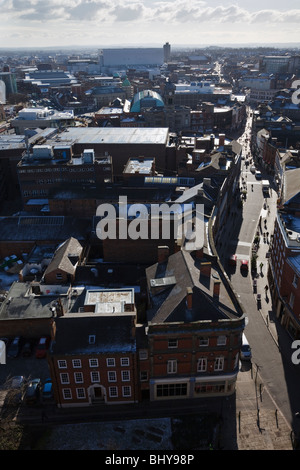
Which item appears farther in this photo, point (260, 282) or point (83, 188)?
point (83, 188)

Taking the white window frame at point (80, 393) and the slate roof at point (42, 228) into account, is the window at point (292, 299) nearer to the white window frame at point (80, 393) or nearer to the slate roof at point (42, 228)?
the white window frame at point (80, 393)

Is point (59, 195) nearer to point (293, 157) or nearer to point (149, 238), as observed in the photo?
point (149, 238)

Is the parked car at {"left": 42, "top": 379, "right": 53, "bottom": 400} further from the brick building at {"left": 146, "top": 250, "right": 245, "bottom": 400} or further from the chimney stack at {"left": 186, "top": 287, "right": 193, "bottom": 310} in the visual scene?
the chimney stack at {"left": 186, "top": 287, "right": 193, "bottom": 310}

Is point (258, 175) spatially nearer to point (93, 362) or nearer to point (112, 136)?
point (112, 136)

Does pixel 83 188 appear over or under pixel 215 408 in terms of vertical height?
over

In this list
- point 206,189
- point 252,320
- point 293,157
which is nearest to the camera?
point 252,320

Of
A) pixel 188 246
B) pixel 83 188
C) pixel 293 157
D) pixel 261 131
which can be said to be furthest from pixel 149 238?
pixel 261 131
